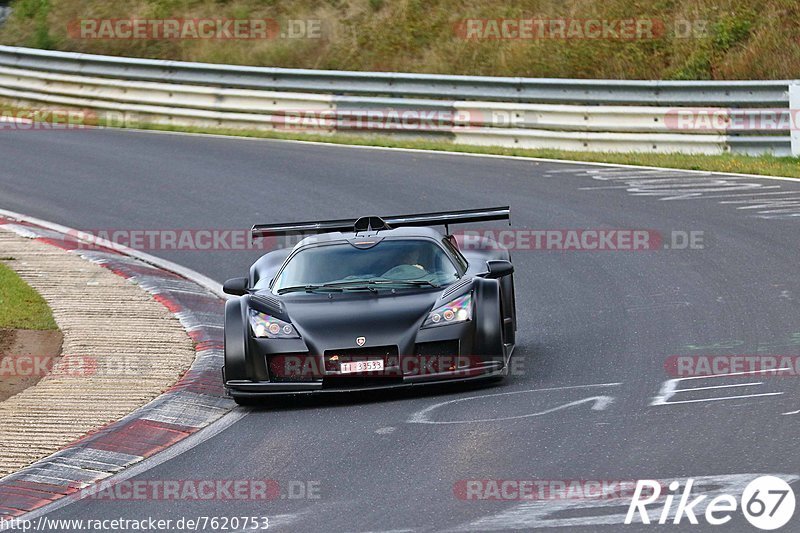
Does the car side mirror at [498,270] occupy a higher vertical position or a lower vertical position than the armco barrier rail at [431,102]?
lower

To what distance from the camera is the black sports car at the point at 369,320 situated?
9148 mm

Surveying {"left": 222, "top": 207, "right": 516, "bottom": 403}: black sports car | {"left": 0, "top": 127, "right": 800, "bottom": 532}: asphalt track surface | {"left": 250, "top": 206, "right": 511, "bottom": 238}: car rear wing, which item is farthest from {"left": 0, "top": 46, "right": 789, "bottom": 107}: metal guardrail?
{"left": 222, "top": 207, "right": 516, "bottom": 403}: black sports car

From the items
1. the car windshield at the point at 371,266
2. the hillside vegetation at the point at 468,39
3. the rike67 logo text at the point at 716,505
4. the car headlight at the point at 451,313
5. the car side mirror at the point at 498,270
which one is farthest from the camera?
the hillside vegetation at the point at 468,39

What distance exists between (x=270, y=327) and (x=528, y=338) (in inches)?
103

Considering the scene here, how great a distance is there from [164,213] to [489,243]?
6.83 metres

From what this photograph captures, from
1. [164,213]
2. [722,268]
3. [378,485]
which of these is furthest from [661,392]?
[164,213]

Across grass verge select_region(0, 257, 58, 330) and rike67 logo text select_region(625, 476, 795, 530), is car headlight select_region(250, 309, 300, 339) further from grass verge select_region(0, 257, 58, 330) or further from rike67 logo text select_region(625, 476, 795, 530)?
rike67 logo text select_region(625, 476, 795, 530)

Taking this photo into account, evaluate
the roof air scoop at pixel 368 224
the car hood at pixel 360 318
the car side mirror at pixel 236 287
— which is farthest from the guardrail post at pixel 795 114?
the car side mirror at pixel 236 287

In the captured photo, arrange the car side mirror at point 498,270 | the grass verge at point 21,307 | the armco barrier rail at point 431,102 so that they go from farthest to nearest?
the armco barrier rail at point 431,102
the grass verge at point 21,307
the car side mirror at point 498,270

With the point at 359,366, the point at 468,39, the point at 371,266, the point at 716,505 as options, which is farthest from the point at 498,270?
the point at 468,39

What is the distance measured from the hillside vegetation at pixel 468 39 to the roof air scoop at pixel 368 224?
12459 millimetres

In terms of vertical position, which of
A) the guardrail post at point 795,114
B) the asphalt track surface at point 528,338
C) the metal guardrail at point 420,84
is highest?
the metal guardrail at point 420,84

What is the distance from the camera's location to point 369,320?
925 centimetres

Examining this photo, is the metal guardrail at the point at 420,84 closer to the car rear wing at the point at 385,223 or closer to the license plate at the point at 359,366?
the car rear wing at the point at 385,223
